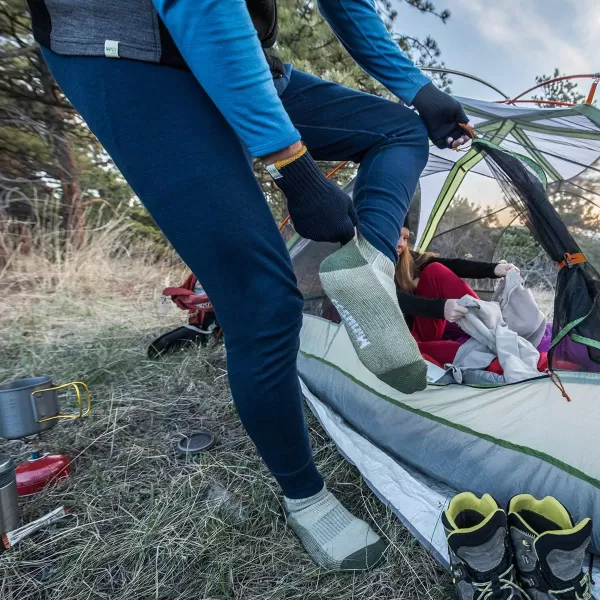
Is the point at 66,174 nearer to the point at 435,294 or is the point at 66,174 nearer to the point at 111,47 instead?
the point at 435,294

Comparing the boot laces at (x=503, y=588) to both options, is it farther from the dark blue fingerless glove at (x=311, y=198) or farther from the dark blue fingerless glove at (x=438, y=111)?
the dark blue fingerless glove at (x=438, y=111)

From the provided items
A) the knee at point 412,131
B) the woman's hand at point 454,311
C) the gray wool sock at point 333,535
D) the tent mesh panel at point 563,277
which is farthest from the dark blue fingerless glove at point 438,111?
the gray wool sock at point 333,535

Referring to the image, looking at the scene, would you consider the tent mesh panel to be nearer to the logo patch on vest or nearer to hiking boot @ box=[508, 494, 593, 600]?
hiking boot @ box=[508, 494, 593, 600]

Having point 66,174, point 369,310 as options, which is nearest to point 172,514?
point 369,310

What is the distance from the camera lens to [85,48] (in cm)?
67

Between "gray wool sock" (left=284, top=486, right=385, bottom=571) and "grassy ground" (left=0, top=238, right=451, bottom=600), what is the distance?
3 cm

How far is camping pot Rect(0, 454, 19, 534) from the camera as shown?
97 centimetres

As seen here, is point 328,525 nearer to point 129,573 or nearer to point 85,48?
point 129,573

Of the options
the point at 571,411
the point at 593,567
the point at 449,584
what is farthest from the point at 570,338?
the point at 449,584

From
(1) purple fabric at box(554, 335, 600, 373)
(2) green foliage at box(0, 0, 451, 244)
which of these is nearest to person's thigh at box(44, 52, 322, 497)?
(1) purple fabric at box(554, 335, 600, 373)

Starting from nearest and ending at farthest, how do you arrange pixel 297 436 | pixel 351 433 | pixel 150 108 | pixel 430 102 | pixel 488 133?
pixel 150 108, pixel 297 436, pixel 430 102, pixel 351 433, pixel 488 133

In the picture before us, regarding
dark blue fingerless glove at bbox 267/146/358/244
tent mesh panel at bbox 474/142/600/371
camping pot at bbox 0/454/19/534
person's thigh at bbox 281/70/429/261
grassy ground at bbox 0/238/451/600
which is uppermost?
person's thigh at bbox 281/70/429/261

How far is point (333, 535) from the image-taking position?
0.88m

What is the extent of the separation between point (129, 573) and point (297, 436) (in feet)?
1.52
